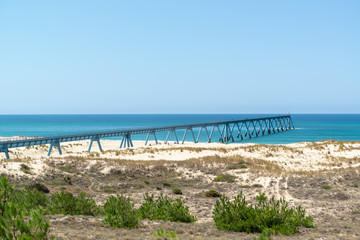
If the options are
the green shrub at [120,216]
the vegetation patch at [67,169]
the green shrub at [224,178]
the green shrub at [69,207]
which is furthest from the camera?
the vegetation patch at [67,169]

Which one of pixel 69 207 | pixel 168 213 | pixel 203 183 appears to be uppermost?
pixel 69 207

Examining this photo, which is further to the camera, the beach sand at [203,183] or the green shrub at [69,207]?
the green shrub at [69,207]

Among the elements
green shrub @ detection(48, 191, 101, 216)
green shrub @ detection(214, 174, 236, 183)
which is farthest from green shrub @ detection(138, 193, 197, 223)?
green shrub @ detection(214, 174, 236, 183)

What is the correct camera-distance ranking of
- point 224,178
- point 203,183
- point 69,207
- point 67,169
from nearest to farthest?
point 69,207 → point 203,183 → point 224,178 → point 67,169

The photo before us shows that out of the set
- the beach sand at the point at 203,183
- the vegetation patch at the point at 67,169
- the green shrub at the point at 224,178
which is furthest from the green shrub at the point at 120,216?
the vegetation patch at the point at 67,169

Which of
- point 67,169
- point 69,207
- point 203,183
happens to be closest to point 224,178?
point 203,183

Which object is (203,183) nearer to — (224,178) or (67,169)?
(224,178)

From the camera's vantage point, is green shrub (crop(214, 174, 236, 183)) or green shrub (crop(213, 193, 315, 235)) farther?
green shrub (crop(214, 174, 236, 183))

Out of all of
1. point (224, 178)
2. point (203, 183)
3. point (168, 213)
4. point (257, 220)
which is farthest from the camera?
point (224, 178)

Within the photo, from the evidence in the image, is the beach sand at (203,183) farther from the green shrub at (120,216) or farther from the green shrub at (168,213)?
the green shrub at (168,213)

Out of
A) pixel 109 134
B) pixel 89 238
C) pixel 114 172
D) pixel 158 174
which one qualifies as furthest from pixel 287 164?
pixel 109 134

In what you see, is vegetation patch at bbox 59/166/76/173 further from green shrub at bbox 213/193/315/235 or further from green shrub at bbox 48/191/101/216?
green shrub at bbox 213/193/315/235

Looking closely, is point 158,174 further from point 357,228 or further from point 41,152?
point 41,152

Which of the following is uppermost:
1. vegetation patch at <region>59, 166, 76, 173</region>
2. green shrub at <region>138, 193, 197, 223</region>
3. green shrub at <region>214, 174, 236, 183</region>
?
green shrub at <region>138, 193, 197, 223</region>
